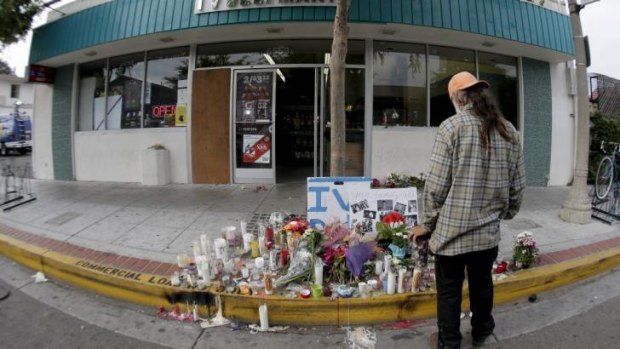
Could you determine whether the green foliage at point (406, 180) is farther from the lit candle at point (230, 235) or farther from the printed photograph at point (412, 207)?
the lit candle at point (230, 235)

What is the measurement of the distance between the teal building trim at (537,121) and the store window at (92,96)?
33.2 feet

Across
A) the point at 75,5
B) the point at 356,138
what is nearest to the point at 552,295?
the point at 356,138

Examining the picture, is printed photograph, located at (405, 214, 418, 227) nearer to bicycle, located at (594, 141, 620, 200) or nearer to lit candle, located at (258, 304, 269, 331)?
lit candle, located at (258, 304, 269, 331)

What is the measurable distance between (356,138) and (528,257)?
4646 mm

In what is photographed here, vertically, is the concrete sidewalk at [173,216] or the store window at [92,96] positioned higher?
the store window at [92,96]

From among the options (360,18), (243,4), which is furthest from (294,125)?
(360,18)

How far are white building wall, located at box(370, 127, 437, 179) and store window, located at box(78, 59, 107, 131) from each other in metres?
6.87

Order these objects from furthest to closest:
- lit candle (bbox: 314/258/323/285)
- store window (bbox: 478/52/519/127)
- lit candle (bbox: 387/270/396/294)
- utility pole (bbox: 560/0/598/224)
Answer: store window (bbox: 478/52/519/127)
utility pole (bbox: 560/0/598/224)
lit candle (bbox: 314/258/323/285)
lit candle (bbox: 387/270/396/294)

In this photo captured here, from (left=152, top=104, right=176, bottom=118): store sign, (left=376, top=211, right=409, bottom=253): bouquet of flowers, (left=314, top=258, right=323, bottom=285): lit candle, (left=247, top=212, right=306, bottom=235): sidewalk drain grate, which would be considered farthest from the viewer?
(left=152, top=104, right=176, bottom=118): store sign

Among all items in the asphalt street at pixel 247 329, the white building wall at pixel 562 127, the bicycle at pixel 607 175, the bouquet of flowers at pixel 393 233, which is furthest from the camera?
the white building wall at pixel 562 127

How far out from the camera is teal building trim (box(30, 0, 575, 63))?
665 centimetres

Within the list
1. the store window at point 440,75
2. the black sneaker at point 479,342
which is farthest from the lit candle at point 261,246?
the store window at point 440,75

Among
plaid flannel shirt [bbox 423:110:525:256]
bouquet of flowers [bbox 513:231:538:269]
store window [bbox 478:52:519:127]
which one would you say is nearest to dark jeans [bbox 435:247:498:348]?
plaid flannel shirt [bbox 423:110:525:256]

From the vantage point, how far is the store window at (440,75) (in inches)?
327
